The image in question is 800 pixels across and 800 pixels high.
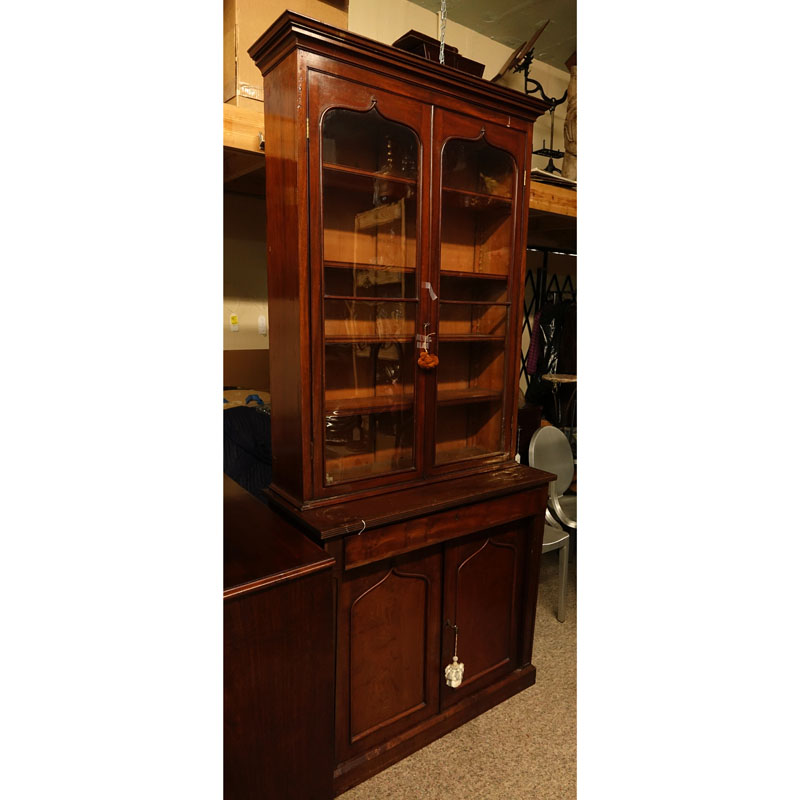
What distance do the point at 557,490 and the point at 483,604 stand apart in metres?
0.90

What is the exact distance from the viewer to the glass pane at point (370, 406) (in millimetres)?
1616

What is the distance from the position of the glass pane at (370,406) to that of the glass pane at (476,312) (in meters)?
0.15

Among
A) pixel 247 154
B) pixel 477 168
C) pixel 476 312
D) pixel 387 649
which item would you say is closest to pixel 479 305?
pixel 476 312

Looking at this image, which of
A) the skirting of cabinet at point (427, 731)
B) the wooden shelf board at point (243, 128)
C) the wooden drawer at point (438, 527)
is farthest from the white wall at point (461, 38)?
the skirting of cabinet at point (427, 731)

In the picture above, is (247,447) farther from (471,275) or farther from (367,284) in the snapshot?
(471,275)

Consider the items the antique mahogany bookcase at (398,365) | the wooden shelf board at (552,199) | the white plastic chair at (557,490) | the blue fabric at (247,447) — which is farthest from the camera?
the wooden shelf board at (552,199)

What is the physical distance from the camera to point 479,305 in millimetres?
1916

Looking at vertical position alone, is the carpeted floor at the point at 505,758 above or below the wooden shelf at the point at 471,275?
below

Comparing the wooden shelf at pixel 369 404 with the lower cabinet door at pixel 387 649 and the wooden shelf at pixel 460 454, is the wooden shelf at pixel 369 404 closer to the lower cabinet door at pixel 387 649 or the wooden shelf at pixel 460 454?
the wooden shelf at pixel 460 454

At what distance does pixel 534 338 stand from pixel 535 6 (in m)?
1.69

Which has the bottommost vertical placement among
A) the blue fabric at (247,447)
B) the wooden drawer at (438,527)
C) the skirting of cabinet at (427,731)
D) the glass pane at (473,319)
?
the skirting of cabinet at (427,731)

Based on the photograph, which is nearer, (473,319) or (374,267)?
(374,267)

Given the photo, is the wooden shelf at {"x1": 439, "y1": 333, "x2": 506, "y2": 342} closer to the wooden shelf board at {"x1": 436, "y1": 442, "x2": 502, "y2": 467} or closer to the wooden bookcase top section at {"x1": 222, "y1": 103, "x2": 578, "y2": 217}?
the wooden shelf board at {"x1": 436, "y1": 442, "x2": 502, "y2": 467}

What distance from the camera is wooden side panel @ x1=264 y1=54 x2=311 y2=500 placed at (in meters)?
1.38
